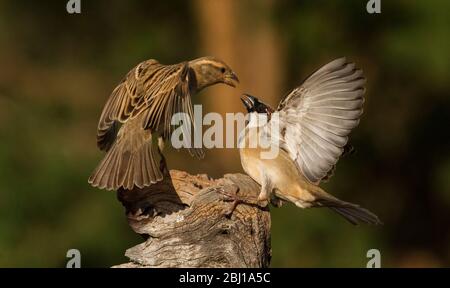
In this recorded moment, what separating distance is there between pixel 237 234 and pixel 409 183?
16.0ft

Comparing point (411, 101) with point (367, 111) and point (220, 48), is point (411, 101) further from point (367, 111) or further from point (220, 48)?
point (220, 48)

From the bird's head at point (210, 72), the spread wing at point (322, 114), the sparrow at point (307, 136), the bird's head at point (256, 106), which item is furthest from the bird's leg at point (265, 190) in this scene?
the bird's head at point (210, 72)

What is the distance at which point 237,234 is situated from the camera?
464cm

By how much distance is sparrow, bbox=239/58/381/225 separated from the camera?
14.5 ft

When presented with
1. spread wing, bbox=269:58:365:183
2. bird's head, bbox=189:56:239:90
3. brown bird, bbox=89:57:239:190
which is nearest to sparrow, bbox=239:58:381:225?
spread wing, bbox=269:58:365:183

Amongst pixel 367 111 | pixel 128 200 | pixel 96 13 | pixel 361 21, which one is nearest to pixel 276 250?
pixel 367 111

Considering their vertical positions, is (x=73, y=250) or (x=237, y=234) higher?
(x=237, y=234)

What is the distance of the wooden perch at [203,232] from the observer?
4.62 m

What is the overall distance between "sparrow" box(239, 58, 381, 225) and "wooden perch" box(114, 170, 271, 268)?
0.14 metres

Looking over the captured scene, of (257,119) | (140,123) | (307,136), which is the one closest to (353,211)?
(307,136)

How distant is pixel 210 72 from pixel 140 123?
2.79 feet

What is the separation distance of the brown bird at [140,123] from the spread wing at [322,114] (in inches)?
18.0

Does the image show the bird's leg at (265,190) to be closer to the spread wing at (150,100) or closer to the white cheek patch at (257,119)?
the white cheek patch at (257,119)

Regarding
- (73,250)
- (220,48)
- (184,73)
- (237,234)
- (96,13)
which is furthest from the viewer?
(96,13)
